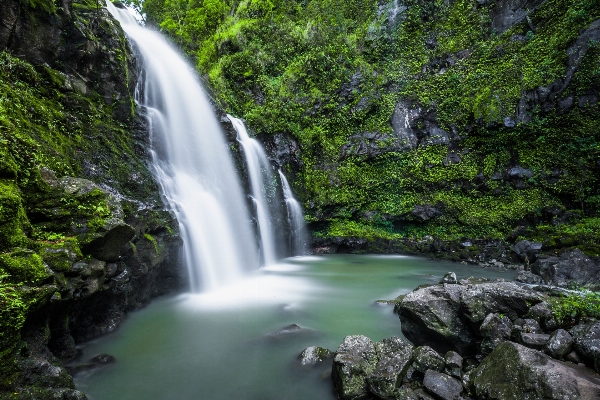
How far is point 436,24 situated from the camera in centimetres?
1936

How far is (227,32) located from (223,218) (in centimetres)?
1430

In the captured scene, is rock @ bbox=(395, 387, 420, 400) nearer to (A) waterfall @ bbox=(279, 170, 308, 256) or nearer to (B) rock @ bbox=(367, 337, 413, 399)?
(B) rock @ bbox=(367, 337, 413, 399)

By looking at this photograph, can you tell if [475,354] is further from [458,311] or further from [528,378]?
[528,378]

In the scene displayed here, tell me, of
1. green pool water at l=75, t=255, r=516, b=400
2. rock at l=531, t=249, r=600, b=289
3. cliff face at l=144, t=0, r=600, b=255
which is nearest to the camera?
green pool water at l=75, t=255, r=516, b=400

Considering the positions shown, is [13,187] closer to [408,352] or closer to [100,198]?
[100,198]

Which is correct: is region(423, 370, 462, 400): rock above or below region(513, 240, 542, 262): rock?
above

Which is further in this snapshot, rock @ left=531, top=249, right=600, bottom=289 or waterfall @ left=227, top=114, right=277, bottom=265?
waterfall @ left=227, top=114, right=277, bottom=265

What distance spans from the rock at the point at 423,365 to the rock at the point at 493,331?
0.73 metres

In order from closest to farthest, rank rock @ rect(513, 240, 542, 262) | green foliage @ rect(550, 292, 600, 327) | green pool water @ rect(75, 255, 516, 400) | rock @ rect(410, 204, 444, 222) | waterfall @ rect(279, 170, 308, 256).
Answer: green foliage @ rect(550, 292, 600, 327) < green pool water @ rect(75, 255, 516, 400) < rock @ rect(513, 240, 542, 262) < waterfall @ rect(279, 170, 308, 256) < rock @ rect(410, 204, 444, 222)

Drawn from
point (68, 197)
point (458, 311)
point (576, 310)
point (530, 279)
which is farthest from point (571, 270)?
point (68, 197)

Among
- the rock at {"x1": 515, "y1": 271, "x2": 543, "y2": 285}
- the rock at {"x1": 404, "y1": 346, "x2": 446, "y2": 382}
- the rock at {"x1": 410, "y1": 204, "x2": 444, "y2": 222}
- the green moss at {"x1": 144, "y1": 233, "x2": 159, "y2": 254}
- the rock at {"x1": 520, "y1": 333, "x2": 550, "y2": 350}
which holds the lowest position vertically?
the rock at {"x1": 515, "y1": 271, "x2": 543, "y2": 285}

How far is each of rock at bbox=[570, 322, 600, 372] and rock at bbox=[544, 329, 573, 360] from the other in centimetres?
7

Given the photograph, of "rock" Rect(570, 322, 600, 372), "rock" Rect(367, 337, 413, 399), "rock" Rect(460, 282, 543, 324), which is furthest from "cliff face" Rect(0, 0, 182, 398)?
"rock" Rect(570, 322, 600, 372)

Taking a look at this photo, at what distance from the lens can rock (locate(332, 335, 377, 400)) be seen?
12.1ft
